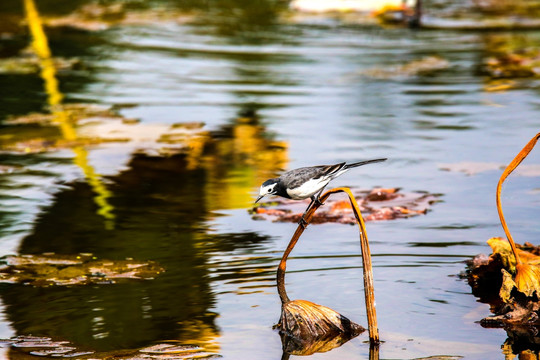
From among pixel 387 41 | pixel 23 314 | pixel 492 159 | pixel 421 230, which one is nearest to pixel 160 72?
pixel 387 41

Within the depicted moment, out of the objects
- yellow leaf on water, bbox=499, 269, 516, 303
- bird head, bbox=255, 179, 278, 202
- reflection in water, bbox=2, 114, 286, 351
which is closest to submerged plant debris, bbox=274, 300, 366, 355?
reflection in water, bbox=2, 114, 286, 351

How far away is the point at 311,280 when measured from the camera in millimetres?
4141

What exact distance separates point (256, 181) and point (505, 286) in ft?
8.98

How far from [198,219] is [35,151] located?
2.17 m

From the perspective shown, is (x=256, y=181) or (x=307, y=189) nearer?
(x=307, y=189)

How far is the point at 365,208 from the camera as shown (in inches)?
204

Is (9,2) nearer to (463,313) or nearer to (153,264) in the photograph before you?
(153,264)

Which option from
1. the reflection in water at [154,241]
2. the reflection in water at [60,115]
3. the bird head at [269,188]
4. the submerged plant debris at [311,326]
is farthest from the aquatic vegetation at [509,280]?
the reflection in water at [60,115]

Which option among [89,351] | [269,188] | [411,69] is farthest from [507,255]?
[411,69]

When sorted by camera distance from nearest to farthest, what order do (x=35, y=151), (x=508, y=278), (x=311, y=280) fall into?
(x=508, y=278) → (x=311, y=280) → (x=35, y=151)

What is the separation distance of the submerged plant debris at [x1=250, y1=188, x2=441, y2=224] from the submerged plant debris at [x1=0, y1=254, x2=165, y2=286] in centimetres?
99

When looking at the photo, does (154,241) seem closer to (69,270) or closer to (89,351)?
(69,270)

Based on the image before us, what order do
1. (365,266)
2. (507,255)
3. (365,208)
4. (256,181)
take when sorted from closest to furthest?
1. (365,266)
2. (507,255)
3. (365,208)
4. (256,181)

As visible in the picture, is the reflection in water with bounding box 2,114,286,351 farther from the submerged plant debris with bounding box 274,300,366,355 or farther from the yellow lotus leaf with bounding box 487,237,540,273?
the yellow lotus leaf with bounding box 487,237,540,273
